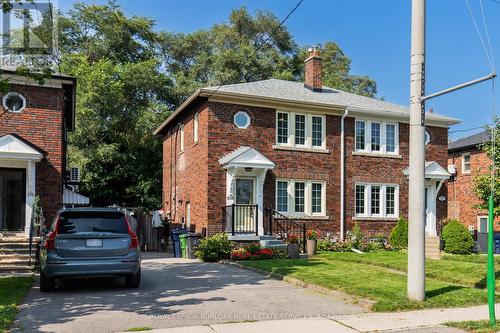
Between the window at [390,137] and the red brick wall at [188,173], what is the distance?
339 inches

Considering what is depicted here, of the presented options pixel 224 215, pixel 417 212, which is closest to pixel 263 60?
pixel 224 215

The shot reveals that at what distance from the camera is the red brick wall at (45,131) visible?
1656 cm

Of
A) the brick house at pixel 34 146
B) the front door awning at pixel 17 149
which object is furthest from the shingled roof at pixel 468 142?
the front door awning at pixel 17 149

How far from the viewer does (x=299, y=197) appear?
21219 mm

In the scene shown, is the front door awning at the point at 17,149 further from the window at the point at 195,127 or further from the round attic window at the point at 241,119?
the round attic window at the point at 241,119

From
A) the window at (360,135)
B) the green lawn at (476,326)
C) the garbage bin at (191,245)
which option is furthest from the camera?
the window at (360,135)

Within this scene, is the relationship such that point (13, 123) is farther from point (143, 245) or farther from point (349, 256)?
point (349, 256)

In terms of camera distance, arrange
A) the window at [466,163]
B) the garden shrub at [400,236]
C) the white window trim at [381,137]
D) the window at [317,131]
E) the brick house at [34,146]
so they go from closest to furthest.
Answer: the brick house at [34,146] < the garden shrub at [400,236] < the window at [317,131] < the white window trim at [381,137] < the window at [466,163]

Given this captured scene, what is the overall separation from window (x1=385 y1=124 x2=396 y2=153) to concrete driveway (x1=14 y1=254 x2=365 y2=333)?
41.6 ft

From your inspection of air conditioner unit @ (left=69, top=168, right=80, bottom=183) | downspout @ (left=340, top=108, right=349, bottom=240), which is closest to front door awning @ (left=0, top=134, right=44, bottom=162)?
air conditioner unit @ (left=69, top=168, right=80, bottom=183)

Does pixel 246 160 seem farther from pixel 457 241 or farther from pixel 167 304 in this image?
pixel 167 304

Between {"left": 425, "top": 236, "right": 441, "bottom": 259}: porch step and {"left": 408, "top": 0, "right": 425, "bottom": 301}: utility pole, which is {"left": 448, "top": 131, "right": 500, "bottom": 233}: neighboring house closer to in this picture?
{"left": 425, "top": 236, "right": 441, "bottom": 259}: porch step

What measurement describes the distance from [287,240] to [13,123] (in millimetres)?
10242

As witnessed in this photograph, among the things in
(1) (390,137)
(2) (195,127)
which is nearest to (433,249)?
(1) (390,137)
